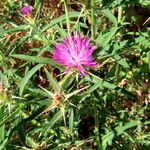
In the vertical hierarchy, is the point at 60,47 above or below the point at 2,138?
above

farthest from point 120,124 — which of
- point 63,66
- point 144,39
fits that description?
point 63,66

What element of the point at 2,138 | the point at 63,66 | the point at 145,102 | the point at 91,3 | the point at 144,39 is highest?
the point at 91,3

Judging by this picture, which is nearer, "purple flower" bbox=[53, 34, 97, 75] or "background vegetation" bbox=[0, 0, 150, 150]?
"purple flower" bbox=[53, 34, 97, 75]

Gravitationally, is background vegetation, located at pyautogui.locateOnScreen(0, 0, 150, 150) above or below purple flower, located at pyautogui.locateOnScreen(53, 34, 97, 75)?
below

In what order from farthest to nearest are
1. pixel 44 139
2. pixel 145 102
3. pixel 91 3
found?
pixel 145 102 → pixel 44 139 → pixel 91 3

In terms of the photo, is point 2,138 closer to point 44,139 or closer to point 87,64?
point 44,139

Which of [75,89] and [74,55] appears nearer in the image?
[74,55]

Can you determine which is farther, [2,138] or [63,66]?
[2,138]
